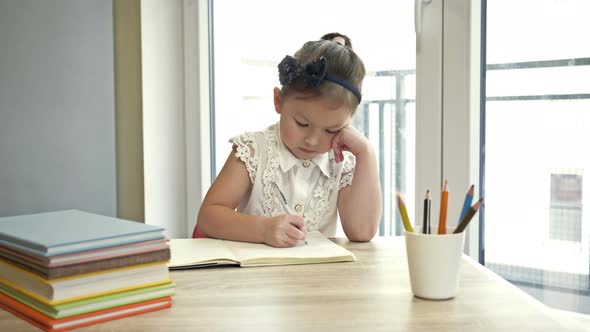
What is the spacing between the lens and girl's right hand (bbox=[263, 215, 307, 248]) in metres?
1.06

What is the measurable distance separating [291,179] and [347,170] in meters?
0.14

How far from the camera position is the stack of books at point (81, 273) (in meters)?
0.67

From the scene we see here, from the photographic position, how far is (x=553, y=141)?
1.53 m

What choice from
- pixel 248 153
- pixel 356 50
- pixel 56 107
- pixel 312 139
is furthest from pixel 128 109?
pixel 312 139

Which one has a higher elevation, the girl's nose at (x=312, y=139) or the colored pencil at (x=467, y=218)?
the girl's nose at (x=312, y=139)

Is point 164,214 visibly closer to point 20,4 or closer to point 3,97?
point 3,97

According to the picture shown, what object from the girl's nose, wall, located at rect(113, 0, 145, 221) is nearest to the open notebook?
the girl's nose

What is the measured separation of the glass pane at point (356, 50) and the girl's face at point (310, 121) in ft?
0.96

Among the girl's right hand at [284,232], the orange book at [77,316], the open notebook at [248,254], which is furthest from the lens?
the girl's right hand at [284,232]

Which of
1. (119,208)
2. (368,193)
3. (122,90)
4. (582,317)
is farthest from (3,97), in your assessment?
(582,317)

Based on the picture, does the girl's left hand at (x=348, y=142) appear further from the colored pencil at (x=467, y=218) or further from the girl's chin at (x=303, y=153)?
the colored pencil at (x=467, y=218)

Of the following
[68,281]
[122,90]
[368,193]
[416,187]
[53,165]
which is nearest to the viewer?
[68,281]

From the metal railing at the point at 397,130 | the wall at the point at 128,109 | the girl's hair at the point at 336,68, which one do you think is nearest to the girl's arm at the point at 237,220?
the girl's hair at the point at 336,68

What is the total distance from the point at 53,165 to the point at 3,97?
0.88 feet
